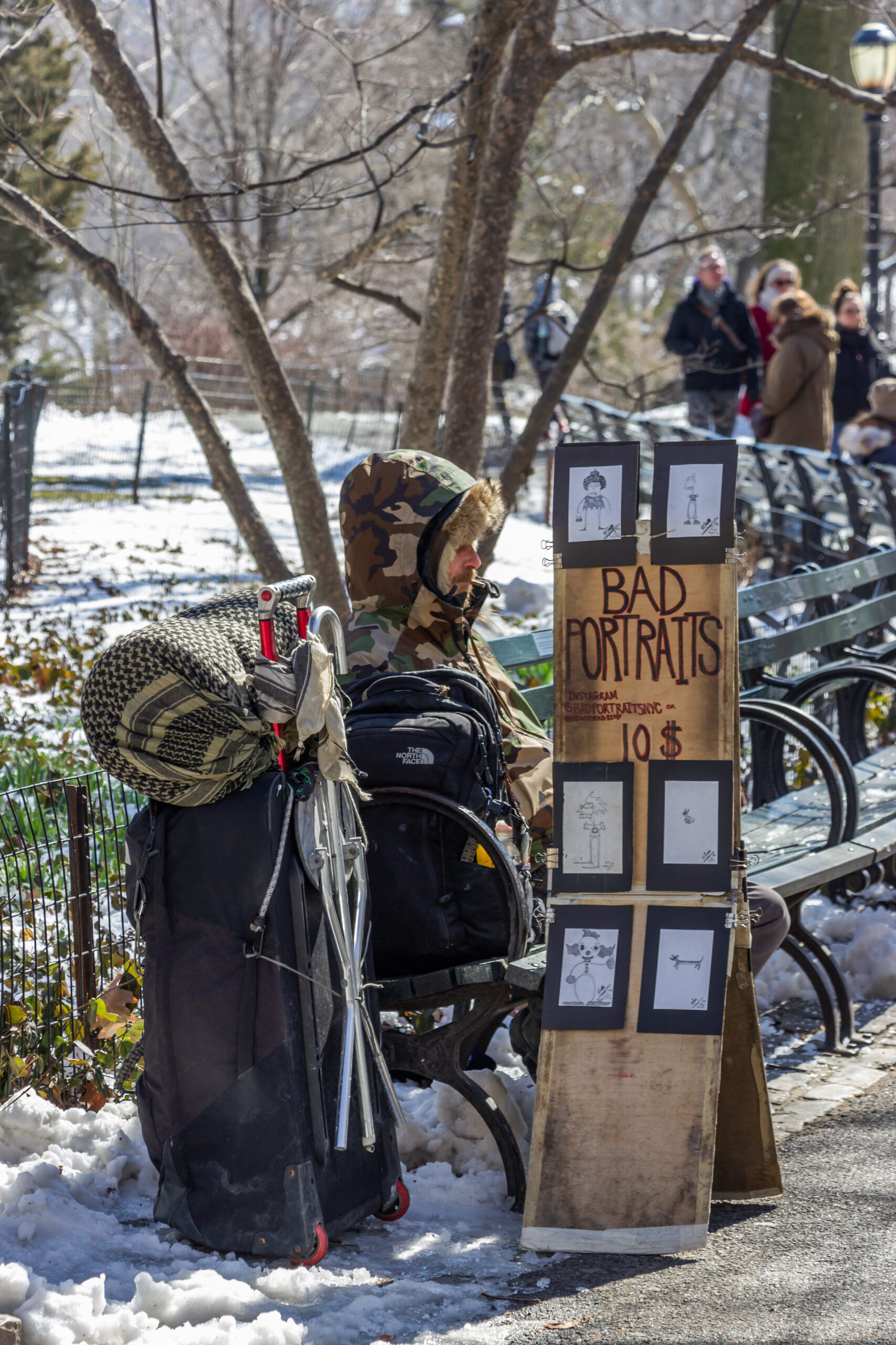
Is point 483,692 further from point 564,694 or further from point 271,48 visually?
point 271,48

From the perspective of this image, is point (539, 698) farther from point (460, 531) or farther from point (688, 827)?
point (688, 827)

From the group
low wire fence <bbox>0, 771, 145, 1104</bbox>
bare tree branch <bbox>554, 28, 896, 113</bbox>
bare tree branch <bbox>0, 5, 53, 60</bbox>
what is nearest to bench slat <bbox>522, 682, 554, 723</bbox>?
low wire fence <bbox>0, 771, 145, 1104</bbox>

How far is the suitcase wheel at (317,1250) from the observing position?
277cm

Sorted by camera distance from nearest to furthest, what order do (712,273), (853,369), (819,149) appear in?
(712,273)
(853,369)
(819,149)

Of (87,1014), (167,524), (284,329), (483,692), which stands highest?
(284,329)

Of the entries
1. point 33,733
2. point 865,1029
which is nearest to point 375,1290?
point 865,1029

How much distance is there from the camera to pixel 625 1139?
305 centimetres

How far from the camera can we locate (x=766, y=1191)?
3166 mm

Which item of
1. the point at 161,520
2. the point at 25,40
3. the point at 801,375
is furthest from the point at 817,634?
the point at 161,520

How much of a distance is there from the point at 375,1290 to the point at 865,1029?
2.10 metres

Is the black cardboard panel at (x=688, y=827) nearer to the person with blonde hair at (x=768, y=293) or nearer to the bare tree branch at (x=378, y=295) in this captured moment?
the bare tree branch at (x=378, y=295)

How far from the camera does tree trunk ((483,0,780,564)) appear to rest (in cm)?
614

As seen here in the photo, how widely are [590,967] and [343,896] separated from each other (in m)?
0.63

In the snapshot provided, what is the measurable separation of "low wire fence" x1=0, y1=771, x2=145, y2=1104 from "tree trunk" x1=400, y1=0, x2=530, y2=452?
8.25ft
